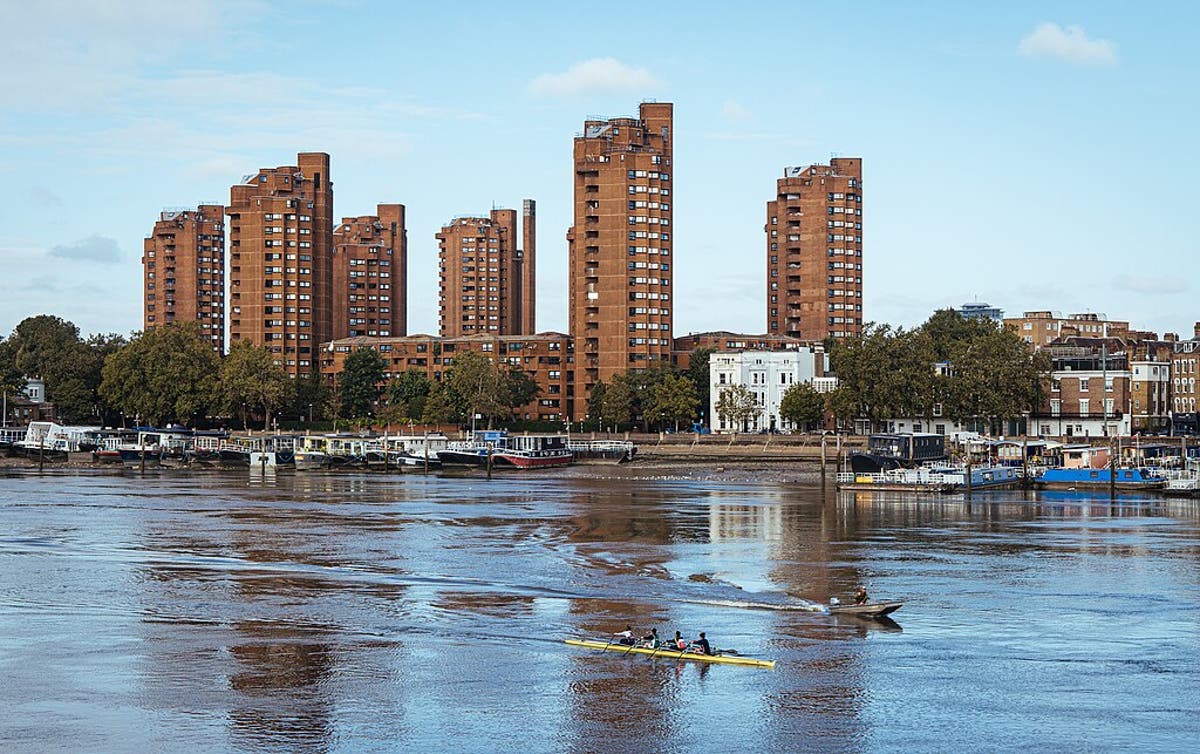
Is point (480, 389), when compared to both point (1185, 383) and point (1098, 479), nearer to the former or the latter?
point (1185, 383)

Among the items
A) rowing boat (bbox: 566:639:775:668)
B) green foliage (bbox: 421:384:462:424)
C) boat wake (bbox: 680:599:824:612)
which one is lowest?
rowing boat (bbox: 566:639:775:668)

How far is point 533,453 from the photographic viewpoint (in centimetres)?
15550

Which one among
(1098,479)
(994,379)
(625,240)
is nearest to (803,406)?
(994,379)

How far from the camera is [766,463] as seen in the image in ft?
516

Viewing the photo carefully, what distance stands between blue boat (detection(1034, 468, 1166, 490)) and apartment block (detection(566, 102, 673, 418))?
80.7 meters

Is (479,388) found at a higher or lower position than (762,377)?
lower

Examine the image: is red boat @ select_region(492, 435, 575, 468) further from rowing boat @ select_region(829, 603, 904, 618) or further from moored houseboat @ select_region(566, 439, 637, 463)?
rowing boat @ select_region(829, 603, 904, 618)

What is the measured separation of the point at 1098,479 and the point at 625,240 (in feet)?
284

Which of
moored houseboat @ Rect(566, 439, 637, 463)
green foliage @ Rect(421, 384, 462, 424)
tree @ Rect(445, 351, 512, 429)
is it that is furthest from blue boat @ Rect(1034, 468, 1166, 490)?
green foliage @ Rect(421, 384, 462, 424)

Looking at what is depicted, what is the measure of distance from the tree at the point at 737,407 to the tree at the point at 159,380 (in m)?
65.0

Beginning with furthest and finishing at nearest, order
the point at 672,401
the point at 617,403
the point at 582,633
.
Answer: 1. the point at 617,403
2. the point at 672,401
3. the point at 582,633

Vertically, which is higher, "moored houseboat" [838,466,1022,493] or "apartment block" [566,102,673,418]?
"apartment block" [566,102,673,418]

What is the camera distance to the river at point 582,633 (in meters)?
34.1

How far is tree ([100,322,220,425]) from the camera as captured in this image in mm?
194875
